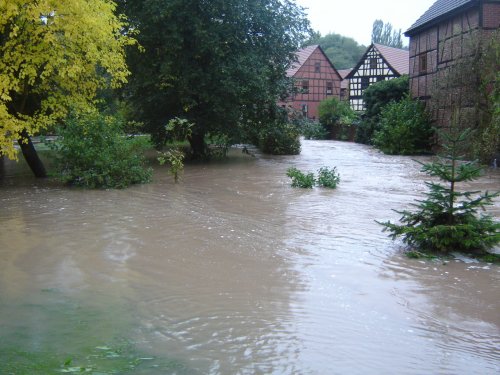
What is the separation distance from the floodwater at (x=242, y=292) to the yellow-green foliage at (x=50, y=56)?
2786 millimetres

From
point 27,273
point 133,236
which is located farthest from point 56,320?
point 133,236

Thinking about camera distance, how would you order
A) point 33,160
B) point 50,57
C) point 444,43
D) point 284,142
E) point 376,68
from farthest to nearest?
point 376,68
point 284,142
point 444,43
point 33,160
point 50,57

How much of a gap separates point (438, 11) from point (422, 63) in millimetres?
3068

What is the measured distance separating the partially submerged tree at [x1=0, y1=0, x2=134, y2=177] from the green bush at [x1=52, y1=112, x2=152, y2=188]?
55 centimetres

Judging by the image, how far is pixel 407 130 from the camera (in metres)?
28.5

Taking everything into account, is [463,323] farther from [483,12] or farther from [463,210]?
[483,12]

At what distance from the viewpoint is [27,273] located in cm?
701

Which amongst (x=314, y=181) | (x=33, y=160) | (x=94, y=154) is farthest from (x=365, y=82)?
(x=94, y=154)

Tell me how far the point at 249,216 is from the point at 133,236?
2.74 meters

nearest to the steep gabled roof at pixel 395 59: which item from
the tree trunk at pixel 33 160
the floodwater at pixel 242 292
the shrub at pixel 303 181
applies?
the shrub at pixel 303 181

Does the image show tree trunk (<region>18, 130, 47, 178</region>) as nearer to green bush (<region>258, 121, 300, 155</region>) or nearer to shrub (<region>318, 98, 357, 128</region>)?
green bush (<region>258, 121, 300, 155</region>)

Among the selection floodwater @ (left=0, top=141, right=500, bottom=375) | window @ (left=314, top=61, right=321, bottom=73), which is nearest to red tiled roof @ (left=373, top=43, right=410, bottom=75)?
window @ (left=314, top=61, right=321, bottom=73)

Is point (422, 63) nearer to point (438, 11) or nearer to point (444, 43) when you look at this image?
point (444, 43)

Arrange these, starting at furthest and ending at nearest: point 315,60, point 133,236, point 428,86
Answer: point 315,60 → point 428,86 → point 133,236
